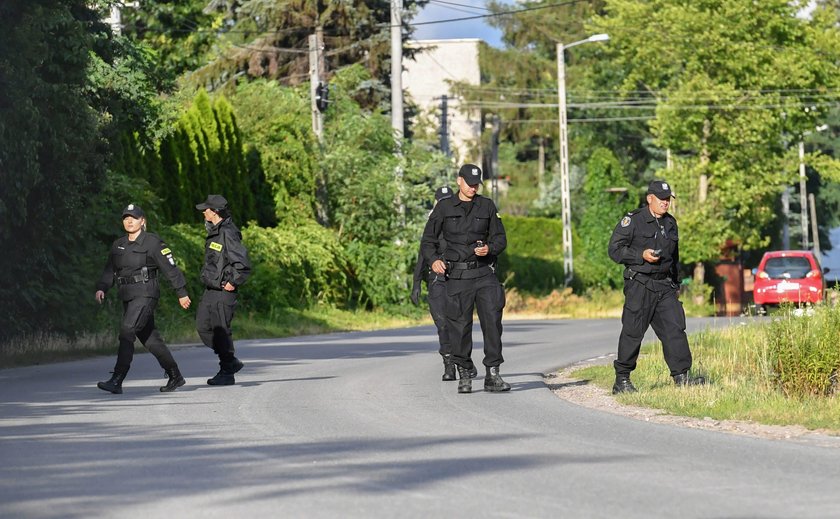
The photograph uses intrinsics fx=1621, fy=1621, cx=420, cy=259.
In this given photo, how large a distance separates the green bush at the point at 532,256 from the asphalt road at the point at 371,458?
3076 centimetres

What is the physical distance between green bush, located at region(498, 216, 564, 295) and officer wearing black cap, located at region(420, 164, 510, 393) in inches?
1184

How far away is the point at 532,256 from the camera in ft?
169

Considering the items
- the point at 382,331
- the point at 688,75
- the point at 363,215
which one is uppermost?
the point at 688,75

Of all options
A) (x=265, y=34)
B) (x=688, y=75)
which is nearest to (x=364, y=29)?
(x=265, y=34)

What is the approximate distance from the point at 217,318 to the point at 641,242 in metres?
4.39

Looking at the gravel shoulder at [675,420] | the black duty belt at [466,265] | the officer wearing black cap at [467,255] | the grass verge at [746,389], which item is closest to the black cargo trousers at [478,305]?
the officer wearing black cap at [467,255]

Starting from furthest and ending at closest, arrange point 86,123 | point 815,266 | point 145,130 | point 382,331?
1. point 815,266
2. point 382,331
3. point 145,130
4. point 86,123

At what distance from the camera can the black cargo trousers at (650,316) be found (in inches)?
575

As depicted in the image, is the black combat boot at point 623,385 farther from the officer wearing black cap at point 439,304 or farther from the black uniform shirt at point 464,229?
the black uniform shirt at point 464,229

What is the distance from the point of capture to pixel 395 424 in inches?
483

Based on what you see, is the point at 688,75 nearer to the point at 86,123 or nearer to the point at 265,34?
the point at 265,34

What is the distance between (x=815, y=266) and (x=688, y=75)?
39.7 ft

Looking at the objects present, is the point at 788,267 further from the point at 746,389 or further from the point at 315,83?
the point at 746,389

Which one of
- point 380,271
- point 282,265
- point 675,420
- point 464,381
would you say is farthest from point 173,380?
point 380,271
